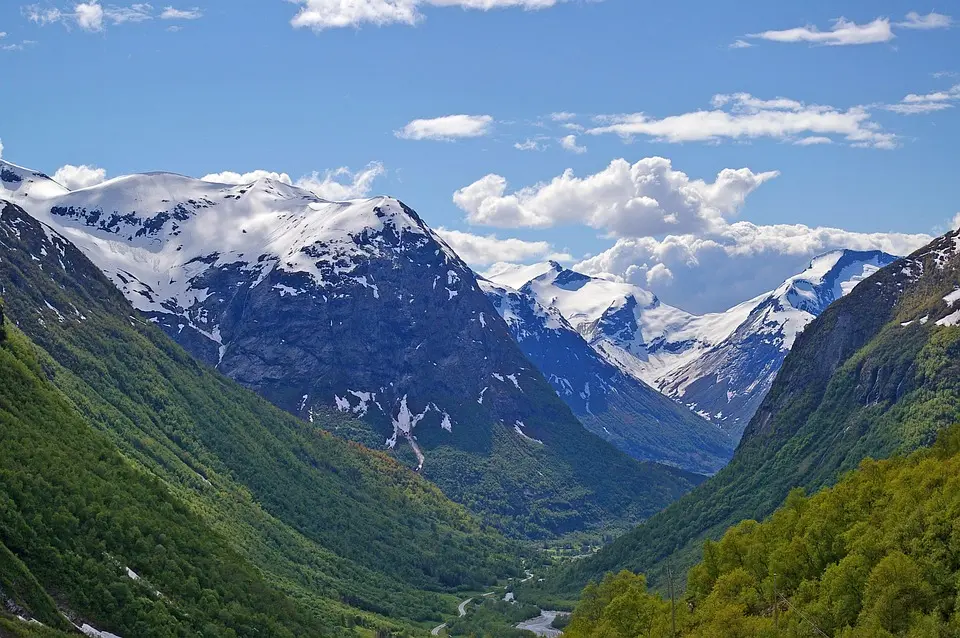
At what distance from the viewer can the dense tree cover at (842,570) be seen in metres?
119

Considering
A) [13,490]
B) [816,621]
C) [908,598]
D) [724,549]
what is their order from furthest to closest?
[13,490] < [724,549] < [816,621] < [908,598]

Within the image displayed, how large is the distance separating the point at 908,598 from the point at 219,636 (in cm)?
11807

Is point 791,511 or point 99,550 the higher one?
point 791,511

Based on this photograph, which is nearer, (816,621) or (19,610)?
(816,621)

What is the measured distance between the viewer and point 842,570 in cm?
12962

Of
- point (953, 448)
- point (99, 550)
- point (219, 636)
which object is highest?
point (953, 448)

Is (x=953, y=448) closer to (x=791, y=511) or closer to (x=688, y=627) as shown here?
(x=791, y=511)

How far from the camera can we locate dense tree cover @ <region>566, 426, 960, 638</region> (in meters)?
119

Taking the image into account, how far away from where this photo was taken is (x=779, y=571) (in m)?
146

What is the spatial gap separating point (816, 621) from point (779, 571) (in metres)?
17.9

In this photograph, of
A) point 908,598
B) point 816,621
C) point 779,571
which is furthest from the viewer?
point 779,571

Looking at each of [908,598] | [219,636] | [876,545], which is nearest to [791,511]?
[876,545]

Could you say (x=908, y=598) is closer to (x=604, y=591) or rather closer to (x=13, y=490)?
(x=604, y=591)

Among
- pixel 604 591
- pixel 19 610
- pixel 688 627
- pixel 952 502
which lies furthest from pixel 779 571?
pixel 19 610
